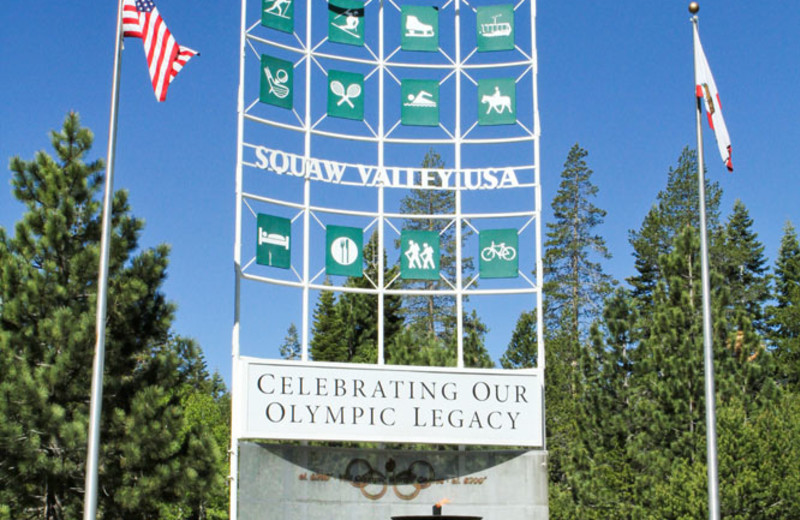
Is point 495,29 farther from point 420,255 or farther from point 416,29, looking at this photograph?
point 420,255

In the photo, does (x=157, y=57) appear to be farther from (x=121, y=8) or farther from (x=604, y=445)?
(x=604, y=445)

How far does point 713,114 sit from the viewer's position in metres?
18.9

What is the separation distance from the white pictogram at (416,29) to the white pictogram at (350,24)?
1246 mm

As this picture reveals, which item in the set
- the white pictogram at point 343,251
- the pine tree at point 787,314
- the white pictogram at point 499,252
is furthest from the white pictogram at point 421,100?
the pine tree at point 787,314

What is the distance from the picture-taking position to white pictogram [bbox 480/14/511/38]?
2709 cm

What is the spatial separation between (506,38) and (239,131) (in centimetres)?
700

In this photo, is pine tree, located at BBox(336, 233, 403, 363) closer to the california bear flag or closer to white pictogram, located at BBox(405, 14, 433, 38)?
white pictogram, located at BBox(405, 14, 433, 38)

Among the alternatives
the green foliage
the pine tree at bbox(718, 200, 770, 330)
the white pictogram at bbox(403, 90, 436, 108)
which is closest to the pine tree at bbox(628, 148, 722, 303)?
the pine tree at bbox(718, 200, 770, 330)

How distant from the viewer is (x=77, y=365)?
21.8m

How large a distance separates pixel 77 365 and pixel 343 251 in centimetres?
630

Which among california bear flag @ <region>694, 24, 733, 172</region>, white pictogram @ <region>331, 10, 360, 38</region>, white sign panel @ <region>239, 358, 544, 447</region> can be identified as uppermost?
white pictogram @ <region>331, 10, 360, 38</region>

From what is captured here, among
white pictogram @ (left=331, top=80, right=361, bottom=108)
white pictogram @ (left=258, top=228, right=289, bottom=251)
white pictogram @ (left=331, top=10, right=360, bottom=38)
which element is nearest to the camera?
white pictogram @ (left=258, top=228, right=289, bottom=251)

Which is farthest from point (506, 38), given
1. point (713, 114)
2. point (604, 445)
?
point (604, 445)

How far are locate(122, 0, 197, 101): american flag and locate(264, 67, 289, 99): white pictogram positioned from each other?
23.6 feet
